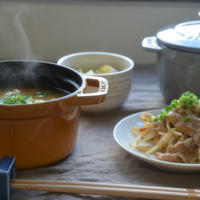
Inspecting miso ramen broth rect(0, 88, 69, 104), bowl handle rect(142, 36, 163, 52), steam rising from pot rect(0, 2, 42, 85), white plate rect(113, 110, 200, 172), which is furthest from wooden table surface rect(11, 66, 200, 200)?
steam rising from pot rect(0, 2, 42, 85)

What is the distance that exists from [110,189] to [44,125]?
0.66 ft

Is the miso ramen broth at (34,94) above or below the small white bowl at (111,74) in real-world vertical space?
above

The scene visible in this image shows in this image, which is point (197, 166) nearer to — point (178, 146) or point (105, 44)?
point (178, 146)

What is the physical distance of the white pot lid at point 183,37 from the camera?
118cm

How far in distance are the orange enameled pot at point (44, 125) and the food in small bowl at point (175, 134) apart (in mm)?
164

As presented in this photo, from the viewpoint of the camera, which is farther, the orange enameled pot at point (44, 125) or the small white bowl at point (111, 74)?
the small white bowl at point (111, 74)

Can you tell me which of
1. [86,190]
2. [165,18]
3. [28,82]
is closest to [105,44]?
[165,18]

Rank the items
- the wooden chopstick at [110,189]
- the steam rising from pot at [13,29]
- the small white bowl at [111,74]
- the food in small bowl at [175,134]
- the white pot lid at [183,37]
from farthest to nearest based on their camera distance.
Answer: the steam rising from pot at [13,29] → the small white bowl at [111,74] → the white pot lid at [183,37] → the food in small bowl at [175,134] → the wooden chopstick at [110,189]

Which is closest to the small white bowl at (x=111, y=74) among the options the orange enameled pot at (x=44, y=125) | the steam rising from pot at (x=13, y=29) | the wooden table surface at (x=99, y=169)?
the wooden table surface at (x=99, y=169)

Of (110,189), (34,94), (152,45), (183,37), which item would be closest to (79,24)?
(152,45)

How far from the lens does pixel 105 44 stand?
1838 millimetres

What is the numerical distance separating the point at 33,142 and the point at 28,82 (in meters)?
0.24

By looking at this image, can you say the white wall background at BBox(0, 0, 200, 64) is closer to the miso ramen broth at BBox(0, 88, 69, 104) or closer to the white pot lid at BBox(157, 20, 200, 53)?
the white pot lid at BBox(157, 20, 200, 53)

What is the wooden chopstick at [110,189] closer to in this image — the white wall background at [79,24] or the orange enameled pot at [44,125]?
the orange enameled pot at [44,125]
